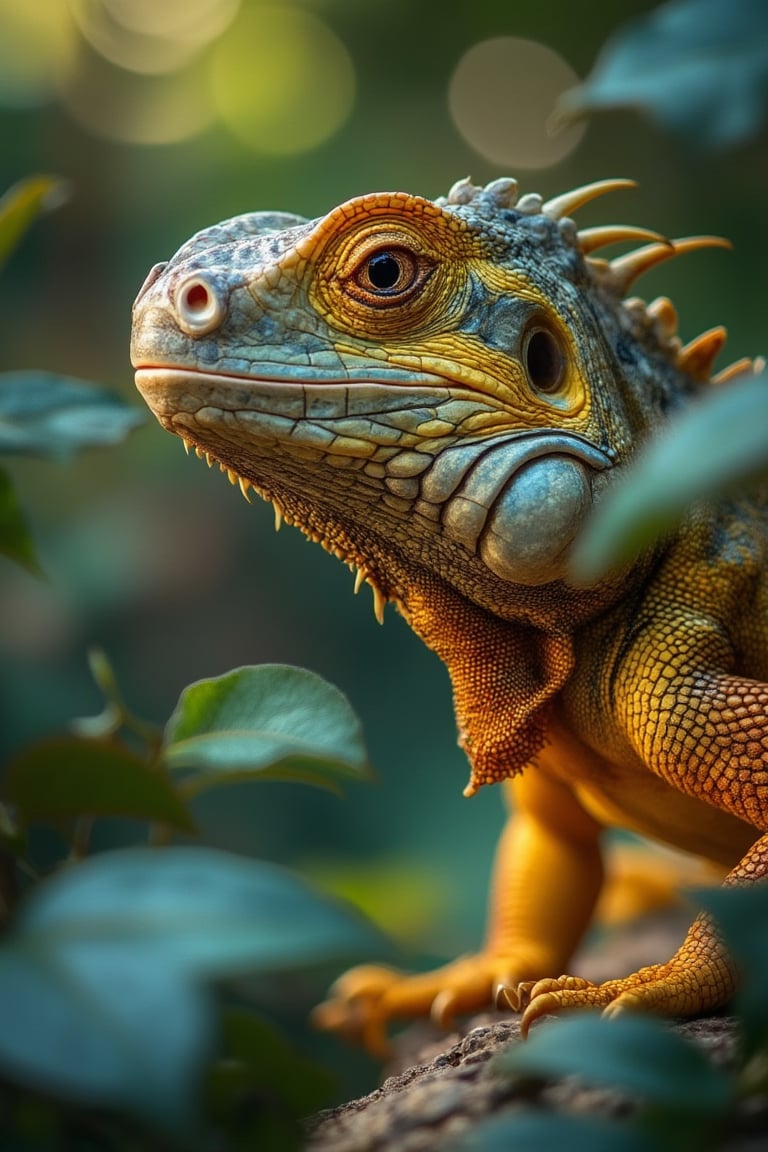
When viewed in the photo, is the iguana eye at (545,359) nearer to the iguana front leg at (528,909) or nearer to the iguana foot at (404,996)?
the iguana front leg at (528,909)

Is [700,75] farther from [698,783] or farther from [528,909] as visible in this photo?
[528,909]

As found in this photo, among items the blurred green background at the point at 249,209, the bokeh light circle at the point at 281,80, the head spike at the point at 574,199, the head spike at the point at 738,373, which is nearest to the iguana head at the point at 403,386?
the head spike at the point at 574,199

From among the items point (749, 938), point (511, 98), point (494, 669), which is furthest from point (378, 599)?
point (511, 98)

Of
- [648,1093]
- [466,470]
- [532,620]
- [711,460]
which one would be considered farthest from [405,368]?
[648,1093]

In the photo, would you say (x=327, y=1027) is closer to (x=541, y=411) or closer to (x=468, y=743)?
(x=468, y=743)

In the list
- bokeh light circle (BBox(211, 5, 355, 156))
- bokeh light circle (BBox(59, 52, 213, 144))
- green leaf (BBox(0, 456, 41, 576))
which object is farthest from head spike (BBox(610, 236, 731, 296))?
bokeh light circle (BBox(59, 52, 213, 144))

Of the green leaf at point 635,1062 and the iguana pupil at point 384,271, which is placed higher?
the iguana pupil at point 384,271

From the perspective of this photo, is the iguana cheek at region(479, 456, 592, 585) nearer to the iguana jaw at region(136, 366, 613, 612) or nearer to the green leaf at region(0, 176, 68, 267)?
the iguana jaw at region(136, 366, 613, 612)
